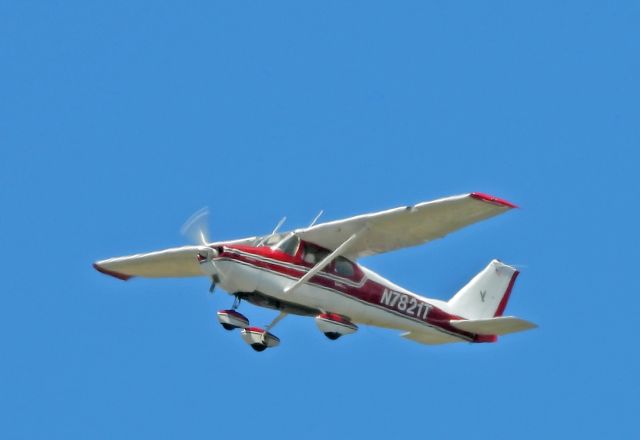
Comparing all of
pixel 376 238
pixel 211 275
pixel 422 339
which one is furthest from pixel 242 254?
pixel 422 339

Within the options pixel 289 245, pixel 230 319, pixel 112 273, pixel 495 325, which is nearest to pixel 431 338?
pixel 495 325

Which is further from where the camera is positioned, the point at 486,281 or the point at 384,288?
the point at 486,281

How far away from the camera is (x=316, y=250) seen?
26.7 metres

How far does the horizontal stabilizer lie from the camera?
86.1 ft

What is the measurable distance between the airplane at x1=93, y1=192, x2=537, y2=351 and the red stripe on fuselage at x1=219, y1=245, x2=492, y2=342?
18mm

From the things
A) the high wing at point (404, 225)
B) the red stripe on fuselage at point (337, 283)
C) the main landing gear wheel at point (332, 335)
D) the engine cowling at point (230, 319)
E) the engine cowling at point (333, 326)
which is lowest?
the engine cowling at point (230, 319)

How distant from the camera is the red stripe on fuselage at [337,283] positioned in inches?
1016

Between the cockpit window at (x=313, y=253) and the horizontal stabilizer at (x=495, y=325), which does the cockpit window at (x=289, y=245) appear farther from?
the horizontal stabilizer at (x=495, y=325)

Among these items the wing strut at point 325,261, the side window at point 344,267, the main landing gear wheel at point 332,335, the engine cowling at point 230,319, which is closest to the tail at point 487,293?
the side window at point 344,267

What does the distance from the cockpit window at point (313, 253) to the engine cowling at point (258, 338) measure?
1506mm

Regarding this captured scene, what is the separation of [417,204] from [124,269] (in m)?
7.72

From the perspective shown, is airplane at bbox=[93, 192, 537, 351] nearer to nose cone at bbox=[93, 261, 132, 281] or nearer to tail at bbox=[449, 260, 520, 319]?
tail at bbox=[449, 260, 520, 319]

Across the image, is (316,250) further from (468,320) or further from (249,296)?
(468,320)

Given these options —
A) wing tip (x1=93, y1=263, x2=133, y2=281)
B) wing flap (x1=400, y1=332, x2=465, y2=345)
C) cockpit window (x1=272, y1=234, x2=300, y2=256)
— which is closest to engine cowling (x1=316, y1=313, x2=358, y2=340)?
cockpit window (x1=272, y1=234, x2=300, y2=256)
